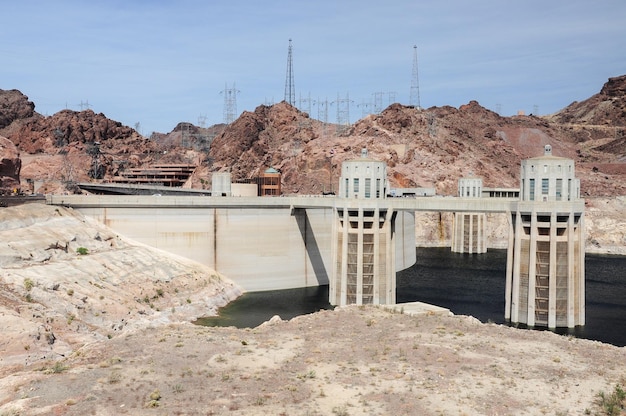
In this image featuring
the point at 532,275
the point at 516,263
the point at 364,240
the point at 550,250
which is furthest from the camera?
the point at 364,240

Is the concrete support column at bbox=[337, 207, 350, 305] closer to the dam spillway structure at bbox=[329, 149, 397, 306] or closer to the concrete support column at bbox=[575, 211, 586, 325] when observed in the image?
the dam spillway structure at bbox=[329, 149, 397, 306]

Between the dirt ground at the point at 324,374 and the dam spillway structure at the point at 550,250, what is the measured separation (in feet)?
58.5

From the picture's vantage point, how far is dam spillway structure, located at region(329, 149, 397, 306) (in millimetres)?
67188

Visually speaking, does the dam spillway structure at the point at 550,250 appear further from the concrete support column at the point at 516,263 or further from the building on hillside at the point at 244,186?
the building on hillside at the point at 244,186

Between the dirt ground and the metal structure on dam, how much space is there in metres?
18.6

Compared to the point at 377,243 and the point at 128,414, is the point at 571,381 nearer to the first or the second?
the point at 128,414

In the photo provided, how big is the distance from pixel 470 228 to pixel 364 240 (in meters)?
63.8

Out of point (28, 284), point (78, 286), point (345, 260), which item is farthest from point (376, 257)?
point (28, 284)

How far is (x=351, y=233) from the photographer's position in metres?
67.7

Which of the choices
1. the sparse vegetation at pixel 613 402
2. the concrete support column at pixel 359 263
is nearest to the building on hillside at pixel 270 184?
the concrete support column at pixel 359 263

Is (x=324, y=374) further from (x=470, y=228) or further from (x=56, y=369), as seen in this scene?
(x=470, y=228)

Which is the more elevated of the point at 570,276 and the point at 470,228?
the point at 470,228

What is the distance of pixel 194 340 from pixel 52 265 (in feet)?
86.9

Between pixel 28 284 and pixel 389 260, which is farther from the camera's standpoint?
pixel 389 260
